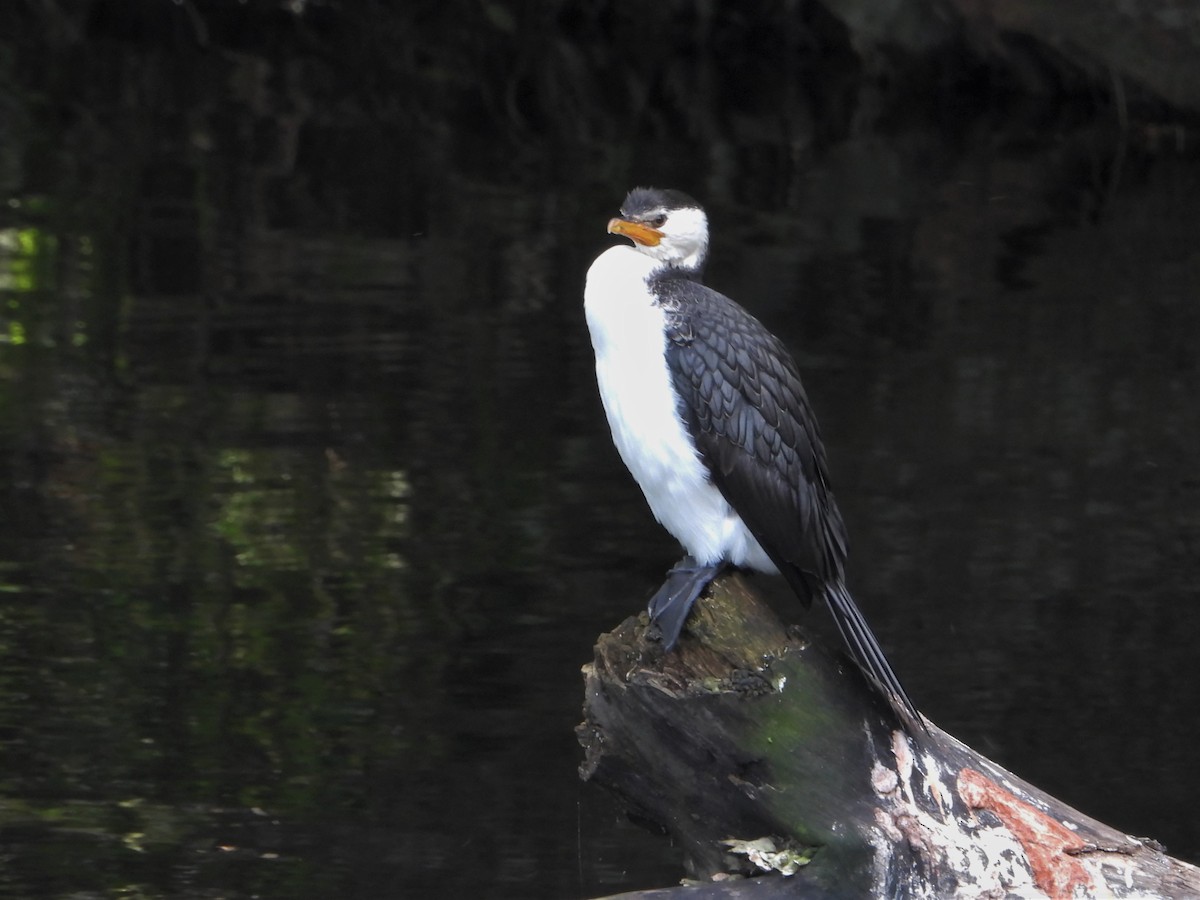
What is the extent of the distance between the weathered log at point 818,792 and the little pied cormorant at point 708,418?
0.62 feet

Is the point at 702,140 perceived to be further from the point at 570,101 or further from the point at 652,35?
the point at 652,35

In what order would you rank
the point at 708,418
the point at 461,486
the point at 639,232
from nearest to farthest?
the point at 708,418
the point at 639,232
the point at 461,486

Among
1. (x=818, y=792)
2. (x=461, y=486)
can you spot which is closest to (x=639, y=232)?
(x=818, y=792)

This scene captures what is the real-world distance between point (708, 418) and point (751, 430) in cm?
8

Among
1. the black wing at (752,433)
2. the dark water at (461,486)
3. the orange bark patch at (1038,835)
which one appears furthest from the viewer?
the dark water at (461,486)

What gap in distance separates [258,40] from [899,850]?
1465 centimetres

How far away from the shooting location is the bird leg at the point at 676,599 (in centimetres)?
341

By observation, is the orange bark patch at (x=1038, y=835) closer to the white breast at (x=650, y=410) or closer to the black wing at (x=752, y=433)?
the black wing at (x=752, y=433)

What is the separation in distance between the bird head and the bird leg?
58 cm

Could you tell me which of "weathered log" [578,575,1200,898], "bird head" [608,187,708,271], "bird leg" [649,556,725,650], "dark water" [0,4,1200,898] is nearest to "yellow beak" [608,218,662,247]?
"bird head" [608,187,708,271]

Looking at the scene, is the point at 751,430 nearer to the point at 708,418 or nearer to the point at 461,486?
the point at 708,418

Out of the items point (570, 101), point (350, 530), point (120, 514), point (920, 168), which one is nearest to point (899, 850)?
point (350, 530)

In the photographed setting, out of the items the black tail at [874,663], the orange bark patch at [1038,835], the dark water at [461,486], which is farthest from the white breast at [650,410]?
the dark water at [461,486]

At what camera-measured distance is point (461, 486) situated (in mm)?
6426
